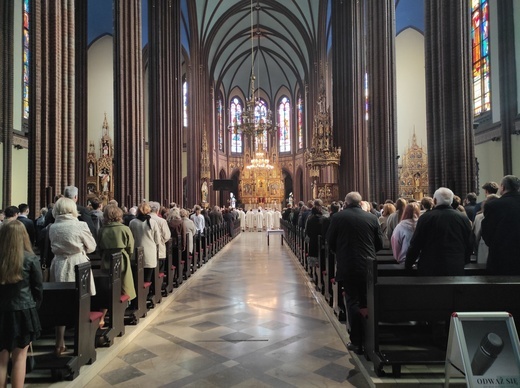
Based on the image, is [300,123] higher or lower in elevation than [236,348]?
higher

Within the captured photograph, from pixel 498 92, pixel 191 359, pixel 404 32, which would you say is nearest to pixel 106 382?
pixel 191 359

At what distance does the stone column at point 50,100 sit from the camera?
31.7 ft

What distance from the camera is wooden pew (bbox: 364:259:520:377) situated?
3893 millimetres

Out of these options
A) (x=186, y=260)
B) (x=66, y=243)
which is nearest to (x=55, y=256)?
(x=66, y=243)

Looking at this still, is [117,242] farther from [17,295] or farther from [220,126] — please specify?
[220,126]

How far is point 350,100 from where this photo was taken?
22.1 metres

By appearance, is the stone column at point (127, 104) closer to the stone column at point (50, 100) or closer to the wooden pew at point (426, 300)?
the stone column at point (50, 100)

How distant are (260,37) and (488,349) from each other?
41.3 meters

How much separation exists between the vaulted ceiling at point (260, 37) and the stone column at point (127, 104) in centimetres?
1508

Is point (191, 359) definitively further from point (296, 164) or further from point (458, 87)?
point (296, 164)

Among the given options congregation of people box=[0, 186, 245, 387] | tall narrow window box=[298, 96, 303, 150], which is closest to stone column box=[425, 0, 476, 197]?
congregation of people box=[0, 186, 245, 387]

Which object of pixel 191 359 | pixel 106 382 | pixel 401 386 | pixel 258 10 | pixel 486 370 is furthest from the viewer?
pixel 258 10

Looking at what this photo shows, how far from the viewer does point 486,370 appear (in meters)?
2.88

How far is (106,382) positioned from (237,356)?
4.55 feet
